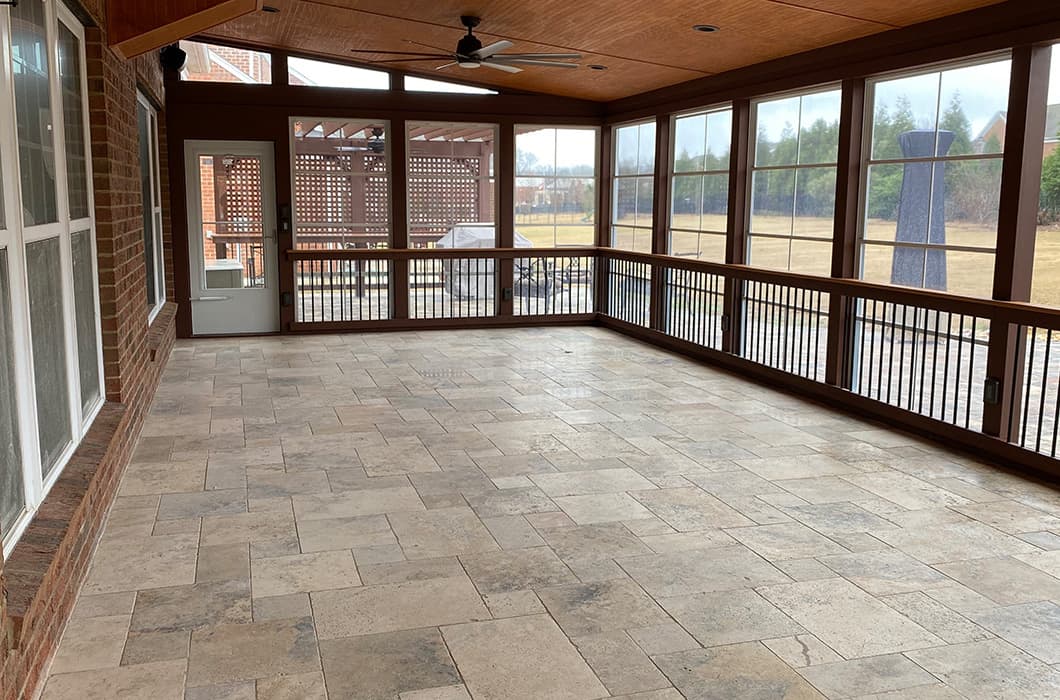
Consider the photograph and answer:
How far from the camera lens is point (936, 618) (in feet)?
9.82

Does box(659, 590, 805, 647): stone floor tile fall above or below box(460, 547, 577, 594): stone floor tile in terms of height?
below

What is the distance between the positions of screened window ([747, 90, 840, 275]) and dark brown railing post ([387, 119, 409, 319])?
12.5 ft

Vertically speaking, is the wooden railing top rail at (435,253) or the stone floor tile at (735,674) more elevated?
the wooden railing top rail at (435,253)

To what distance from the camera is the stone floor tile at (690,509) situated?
387 centimetres

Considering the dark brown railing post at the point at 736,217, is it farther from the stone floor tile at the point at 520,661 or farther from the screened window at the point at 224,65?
the stone floor tile at the point at 520,661

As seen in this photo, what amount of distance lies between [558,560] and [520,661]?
2.59 feet

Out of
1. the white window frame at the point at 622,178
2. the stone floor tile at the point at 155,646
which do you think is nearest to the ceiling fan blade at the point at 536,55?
the white window frame at the point at 622,178

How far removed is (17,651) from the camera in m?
2.23

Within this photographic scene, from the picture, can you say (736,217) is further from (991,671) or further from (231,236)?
(991,671)

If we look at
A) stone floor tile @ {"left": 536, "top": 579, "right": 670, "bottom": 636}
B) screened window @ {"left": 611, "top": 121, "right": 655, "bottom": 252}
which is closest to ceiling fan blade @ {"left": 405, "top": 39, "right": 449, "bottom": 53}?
screened window @ {"left": 611, "top": 121, "right": 655, "bottom": 252}

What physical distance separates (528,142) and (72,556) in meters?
7.87

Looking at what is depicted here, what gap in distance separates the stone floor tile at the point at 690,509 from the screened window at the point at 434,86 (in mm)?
6512

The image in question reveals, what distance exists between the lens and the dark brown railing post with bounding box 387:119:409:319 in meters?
9.57

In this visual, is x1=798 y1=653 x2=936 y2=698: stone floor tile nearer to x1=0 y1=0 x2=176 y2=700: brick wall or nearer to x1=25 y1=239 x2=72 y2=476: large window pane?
x1=0 y1=0 x2=176 y2=700: brick wall
